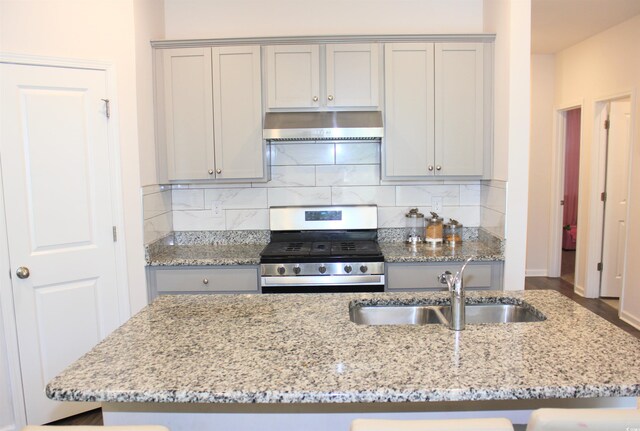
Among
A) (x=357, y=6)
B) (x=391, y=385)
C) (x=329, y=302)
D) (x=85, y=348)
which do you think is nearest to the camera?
(x=391, y=385)

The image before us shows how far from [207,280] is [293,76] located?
1.48 m

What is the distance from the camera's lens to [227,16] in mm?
3342

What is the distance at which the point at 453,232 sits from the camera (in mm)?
3322

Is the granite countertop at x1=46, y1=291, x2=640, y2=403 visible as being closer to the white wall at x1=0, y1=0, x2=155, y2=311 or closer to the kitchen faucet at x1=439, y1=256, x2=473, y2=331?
the kitchen faucet at x1=439, y1=256, x2=473, y2=331

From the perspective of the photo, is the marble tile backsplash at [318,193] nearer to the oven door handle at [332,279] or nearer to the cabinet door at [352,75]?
the cabinet door at [352,75]

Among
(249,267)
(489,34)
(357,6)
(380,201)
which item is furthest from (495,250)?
(357,6)

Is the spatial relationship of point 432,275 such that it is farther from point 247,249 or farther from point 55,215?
point 55,215

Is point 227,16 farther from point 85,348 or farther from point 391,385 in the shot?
point 391,385

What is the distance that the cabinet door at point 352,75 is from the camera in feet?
10.0

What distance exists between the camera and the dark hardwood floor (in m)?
2.65

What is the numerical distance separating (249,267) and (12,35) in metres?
1.82

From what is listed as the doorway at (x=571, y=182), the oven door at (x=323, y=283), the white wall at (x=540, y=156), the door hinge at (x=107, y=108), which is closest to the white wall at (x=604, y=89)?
the white wall at (x=540, y=156)

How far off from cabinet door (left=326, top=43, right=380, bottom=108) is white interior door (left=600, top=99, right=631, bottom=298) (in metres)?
2.85

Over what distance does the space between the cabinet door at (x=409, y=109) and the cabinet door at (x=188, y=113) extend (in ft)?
4.02
